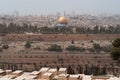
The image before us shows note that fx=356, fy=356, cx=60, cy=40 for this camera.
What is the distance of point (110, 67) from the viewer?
2706 cm

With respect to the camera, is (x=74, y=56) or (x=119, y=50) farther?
(x=74, y=56)

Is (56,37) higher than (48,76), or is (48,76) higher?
(48,76)

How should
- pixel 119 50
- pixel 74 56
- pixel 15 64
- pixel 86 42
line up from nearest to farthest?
1. pixel 119 50
2. pixel 15 64
3. pixel 74 56
4. pixel 86 42

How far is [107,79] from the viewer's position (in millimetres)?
13961

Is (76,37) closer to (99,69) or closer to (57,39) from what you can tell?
(57,39)

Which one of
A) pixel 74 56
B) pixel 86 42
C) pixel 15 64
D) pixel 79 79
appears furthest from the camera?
pixel 86 42

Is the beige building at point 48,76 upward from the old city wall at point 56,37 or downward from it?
upward

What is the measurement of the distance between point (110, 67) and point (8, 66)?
7.92 metres

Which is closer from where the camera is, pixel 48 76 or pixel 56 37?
pixel 48 76

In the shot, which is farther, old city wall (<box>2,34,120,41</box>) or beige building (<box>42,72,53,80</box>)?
old city wall (<box>2,34,120,41</box>)

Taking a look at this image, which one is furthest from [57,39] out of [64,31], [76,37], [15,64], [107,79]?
[107,79]

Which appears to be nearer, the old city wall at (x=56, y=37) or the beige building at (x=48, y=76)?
the beige building at (x=48, y=76)

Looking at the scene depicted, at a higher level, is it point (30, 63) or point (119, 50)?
point (119, 50)

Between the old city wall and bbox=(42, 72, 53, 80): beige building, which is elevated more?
bbox=(42, 72, 53, 80): beige building
